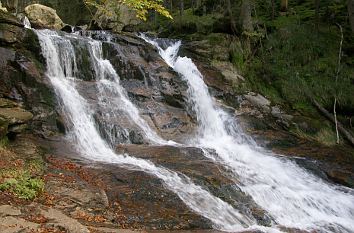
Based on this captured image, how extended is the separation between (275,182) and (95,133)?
5921 millimetres

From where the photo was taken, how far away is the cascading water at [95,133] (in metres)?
9.29

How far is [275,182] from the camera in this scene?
11930mm

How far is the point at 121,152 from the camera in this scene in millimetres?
12781

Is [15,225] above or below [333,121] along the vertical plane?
above

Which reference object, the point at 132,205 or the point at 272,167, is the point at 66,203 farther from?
the point at 272,167

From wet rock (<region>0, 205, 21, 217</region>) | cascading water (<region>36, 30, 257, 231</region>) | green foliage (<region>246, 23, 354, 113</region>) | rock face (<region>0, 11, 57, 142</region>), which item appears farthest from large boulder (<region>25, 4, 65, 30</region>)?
wet rock (<region>0, 205, 21, 217</region>)

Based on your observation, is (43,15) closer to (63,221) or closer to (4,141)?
(4,141)

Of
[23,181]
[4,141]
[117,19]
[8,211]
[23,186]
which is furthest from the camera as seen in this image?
[117,19]

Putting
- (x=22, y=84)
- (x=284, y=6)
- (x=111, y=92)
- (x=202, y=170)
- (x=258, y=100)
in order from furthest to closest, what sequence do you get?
1. (x=284, y=6)
2. (x=258, y=100)
3. (x=111, y=92)
4. (x=22, y=84)
5. (x=202, y=170)

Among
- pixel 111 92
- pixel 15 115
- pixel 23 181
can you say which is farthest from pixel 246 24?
pixel 23 181

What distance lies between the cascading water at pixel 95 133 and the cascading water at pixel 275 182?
1402 mm

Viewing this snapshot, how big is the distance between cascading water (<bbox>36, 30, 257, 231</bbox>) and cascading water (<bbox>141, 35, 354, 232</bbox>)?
55.2 inches

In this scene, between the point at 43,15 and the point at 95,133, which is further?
the point at 43,15

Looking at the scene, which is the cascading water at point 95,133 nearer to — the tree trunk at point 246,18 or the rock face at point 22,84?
the rock face at point 22,84
